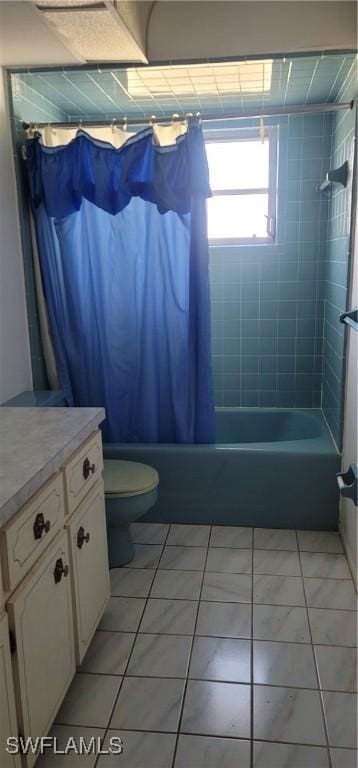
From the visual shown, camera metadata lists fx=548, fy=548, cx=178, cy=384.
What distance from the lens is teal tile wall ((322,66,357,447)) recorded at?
2.51 m

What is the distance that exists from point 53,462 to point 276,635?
1089 millimetres

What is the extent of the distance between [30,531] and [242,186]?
8.65ft

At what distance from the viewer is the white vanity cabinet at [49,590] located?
1.22 meters

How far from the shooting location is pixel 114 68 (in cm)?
236

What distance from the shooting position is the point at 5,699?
1187 millimetres

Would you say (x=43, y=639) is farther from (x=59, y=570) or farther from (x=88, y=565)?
(x=88, y=565)

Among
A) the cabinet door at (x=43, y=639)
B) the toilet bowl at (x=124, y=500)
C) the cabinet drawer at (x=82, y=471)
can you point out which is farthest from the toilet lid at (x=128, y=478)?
the cabinet door at (x=43, y=639)

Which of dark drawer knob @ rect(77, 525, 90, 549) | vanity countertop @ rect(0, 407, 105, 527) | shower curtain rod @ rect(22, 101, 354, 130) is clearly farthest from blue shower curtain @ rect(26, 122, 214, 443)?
dark drawer knob @ rect(77, 525, 90, 549)

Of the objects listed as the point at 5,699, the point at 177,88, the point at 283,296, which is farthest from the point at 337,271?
the point at 5,699

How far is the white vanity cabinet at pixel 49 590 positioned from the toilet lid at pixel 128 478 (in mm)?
390

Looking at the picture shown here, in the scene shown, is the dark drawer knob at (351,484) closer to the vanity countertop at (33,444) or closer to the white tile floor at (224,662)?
the white tile floor at (224,662)

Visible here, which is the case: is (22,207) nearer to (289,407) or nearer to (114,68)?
(114,68)

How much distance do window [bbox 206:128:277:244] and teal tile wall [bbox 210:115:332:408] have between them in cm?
7

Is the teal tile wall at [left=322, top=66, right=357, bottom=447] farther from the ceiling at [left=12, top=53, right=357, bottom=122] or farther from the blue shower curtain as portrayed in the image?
the blue shower curtain
